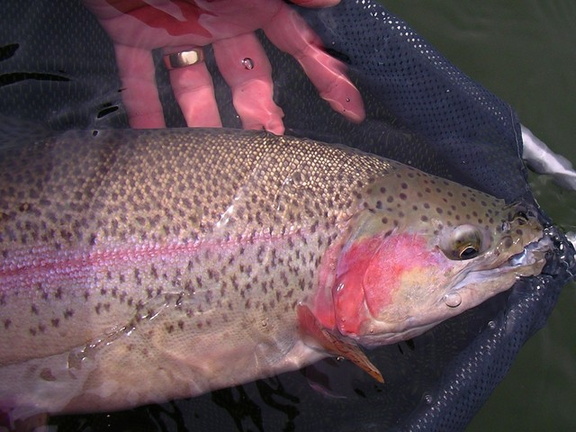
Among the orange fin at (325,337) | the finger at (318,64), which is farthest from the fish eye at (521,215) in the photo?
the finger at (318,64)

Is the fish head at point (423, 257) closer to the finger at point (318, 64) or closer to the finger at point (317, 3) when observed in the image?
the finger at point (318, 64)

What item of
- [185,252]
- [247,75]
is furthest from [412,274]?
[247,75]

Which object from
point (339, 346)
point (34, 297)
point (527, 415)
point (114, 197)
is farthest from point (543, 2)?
point (34, 297)

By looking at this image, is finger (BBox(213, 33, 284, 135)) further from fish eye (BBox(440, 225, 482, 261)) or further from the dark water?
the dark water

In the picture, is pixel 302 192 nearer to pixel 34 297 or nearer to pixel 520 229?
pixel 520 229

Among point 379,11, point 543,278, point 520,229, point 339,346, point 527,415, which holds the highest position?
point 379,11

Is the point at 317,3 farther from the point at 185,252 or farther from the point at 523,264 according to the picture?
the point at 523,264

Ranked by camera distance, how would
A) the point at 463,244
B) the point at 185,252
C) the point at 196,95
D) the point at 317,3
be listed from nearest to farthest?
the point at 185,252 → the point at 463,244 → the point at 317,3 → the point at 196,95

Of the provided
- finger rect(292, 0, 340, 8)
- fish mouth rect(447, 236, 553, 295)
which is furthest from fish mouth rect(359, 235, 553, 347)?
finger rect(292, 0, 340, 8)
